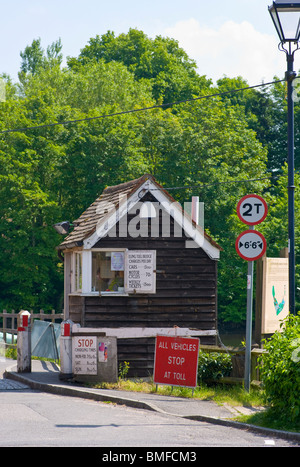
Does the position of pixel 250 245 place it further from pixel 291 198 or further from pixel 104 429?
→ pixel 104 429

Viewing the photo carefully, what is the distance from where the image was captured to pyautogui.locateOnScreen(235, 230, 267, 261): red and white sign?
39.5ft

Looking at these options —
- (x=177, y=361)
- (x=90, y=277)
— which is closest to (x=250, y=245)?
(x=177, y=361)

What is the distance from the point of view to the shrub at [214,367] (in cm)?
1359

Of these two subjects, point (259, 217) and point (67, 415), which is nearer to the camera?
point (67, 415)

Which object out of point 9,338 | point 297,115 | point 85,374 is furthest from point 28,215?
point 85,374

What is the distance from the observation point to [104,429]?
9320 millimetres

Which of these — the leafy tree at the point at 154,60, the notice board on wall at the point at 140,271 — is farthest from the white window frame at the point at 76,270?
the leafy tree at the point at 154,60

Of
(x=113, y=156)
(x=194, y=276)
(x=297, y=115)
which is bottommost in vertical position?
(x=194, y=276)

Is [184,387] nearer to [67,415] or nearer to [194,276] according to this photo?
[67,415]

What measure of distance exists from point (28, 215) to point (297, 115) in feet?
77.2

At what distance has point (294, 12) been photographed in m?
11.5

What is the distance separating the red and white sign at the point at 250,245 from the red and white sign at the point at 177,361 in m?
2.10

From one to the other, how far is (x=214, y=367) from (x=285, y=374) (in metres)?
4.17

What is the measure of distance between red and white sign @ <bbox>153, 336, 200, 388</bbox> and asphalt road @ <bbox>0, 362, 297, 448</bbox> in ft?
5.13
